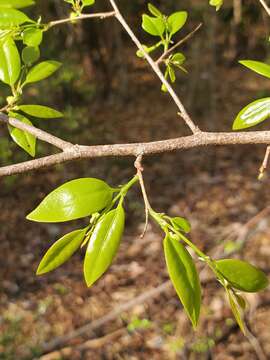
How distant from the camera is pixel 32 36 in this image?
0.70 metres

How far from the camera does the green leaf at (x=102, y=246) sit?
1.77 ft

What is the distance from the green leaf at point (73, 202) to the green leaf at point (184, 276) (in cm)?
9

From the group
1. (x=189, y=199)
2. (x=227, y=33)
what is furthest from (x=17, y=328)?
(x=227, y=33)

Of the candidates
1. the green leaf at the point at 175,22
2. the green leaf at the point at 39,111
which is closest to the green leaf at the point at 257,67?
the green leaf at the point at 175,22

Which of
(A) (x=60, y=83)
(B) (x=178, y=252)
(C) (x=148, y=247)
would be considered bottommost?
(C) (x=148, y=247)

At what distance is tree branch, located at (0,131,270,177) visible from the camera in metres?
0.54

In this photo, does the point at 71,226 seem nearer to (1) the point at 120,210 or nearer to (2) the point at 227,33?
(1) the point at 120,210

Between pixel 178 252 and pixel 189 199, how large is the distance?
2.93m

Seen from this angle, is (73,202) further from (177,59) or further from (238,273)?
(177,59)

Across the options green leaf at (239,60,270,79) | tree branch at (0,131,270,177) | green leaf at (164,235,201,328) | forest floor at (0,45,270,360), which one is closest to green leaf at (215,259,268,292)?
green leaf at (164,235,201,328)

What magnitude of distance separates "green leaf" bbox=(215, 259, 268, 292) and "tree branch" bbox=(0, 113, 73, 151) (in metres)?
0.22

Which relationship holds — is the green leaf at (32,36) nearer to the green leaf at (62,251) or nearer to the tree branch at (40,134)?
the tree branch at (40,134)

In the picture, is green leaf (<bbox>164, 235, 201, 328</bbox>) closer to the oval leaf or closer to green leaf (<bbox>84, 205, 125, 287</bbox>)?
green leaf (<bbox>84, 205, 125, 287</bbox>)

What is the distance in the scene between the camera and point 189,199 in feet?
11.3
